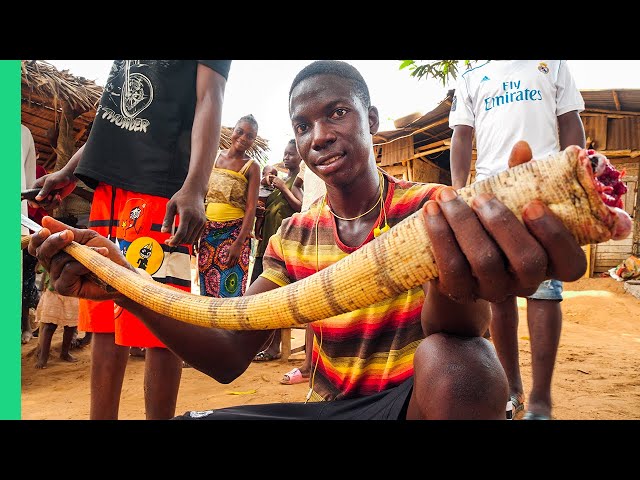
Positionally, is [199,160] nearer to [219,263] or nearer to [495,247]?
[495,247]

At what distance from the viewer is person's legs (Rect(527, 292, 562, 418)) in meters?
2.37

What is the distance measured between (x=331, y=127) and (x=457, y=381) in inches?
39.4

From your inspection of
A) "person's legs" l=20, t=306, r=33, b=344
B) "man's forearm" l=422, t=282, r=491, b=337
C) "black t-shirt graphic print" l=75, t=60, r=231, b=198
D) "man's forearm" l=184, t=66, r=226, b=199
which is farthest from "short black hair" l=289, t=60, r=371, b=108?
"person's legs" l=20, t=306, r=33, b=344

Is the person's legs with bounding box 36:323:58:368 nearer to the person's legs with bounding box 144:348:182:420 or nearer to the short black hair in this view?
the person's legs with bounding box 144:348:182:420

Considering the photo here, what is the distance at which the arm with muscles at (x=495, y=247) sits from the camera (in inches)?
35.2

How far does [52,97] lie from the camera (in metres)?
5.53

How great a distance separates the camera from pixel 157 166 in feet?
7.07

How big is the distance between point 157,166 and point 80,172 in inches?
13.8

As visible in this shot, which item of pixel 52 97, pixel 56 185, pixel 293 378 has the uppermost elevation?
pixel 52 97

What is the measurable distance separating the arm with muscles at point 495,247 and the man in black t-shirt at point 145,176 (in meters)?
1.24

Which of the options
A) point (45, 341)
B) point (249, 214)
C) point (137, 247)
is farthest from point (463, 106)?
point (45, 341)

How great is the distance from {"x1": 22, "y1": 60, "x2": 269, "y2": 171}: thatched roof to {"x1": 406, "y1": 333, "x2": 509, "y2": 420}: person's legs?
551 cm

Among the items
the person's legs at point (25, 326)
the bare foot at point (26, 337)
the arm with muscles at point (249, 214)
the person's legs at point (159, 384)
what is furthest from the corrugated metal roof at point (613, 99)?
the bare foot at point (26, 337)
